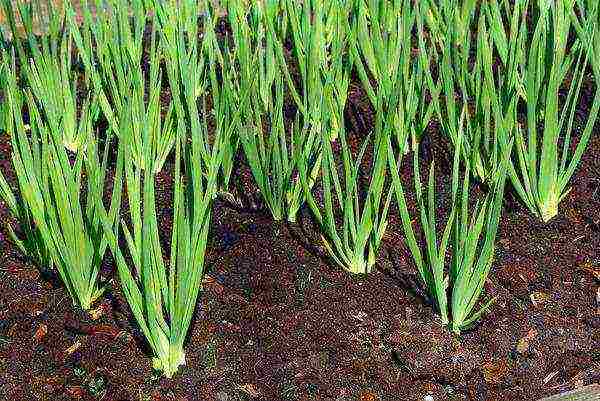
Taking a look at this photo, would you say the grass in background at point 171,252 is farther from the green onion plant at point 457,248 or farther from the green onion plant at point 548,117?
the green onion plant at point 548,117

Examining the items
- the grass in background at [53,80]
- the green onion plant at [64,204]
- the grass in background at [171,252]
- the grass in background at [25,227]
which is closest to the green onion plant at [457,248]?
the grass in background at [171,252]

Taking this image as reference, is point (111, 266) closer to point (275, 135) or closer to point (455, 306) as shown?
point (275, 135)

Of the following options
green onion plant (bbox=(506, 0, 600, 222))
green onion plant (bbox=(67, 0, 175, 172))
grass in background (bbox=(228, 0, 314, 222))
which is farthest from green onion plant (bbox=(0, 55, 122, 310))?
green onion plant (bbox=(506, 0, 600, 222))

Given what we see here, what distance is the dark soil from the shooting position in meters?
1.84

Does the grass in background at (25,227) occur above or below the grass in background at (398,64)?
below

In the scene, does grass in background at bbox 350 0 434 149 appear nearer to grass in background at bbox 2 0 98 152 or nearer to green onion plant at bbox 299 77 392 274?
green onion plant at bbox 299 77 392 274

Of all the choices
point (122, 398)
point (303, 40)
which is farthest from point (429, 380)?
point (303, 40)

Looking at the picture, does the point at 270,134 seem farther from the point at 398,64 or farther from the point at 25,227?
the point at 25,227

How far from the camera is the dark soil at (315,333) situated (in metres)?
1.84

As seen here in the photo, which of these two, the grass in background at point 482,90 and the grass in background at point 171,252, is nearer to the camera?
the grass in background at point 171,252

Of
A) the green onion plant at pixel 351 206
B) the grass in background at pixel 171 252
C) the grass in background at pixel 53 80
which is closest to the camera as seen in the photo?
the grass in background at pixel 171 252

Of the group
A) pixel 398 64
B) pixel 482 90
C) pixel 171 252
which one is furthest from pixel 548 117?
pixel 171 252

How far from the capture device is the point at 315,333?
1946mm

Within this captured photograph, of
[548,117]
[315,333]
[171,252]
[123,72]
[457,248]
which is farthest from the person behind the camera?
[123,72]
